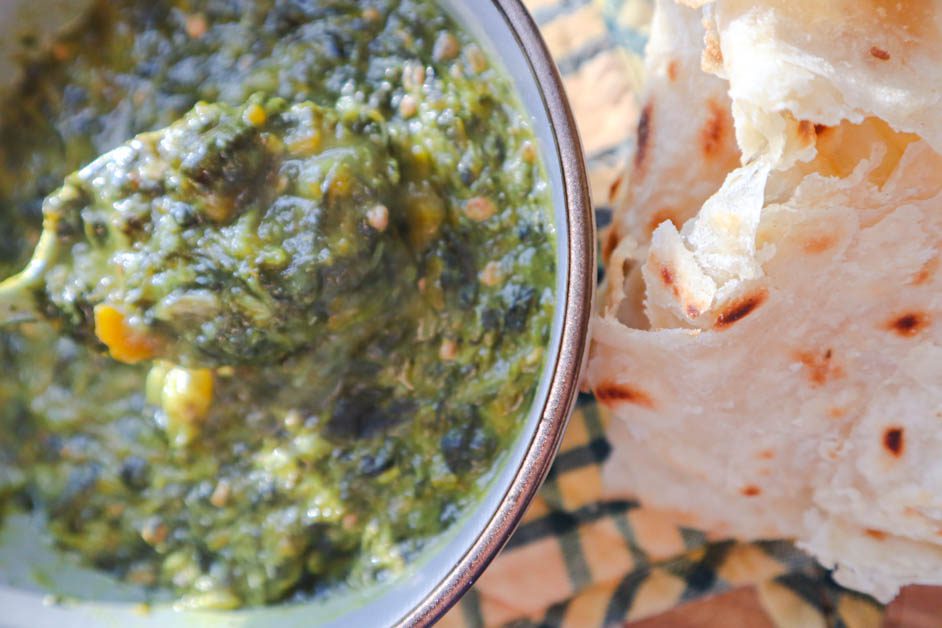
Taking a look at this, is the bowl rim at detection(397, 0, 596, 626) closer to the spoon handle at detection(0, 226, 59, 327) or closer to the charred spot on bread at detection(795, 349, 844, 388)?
the charred spot on bread at detection(795, 349, 844, 388)

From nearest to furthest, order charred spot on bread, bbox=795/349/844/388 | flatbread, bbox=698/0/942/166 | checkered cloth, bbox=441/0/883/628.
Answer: flatbread, bbox=698/0/942/166 < charred spot on bread, bbox=795/349/844/388 < checkered cloth, bbox=441/0/883/628

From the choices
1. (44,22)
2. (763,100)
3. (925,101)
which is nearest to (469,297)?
(763,100)

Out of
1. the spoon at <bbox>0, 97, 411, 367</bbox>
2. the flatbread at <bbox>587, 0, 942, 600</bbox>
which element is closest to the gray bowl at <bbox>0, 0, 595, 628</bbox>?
the flatbread at <bbox>587, 0, 942, 600</bbox>

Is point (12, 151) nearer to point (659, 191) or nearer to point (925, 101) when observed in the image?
point (659, 191)

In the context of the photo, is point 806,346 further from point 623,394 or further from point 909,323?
point 623,394

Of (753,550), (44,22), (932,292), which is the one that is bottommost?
(753,550)

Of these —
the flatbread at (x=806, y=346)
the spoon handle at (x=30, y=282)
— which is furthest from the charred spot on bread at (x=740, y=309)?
the spoon handle at (x=30, y=282)

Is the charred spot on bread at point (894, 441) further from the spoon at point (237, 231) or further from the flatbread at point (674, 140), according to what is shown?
the spoon at point (237, 231)
